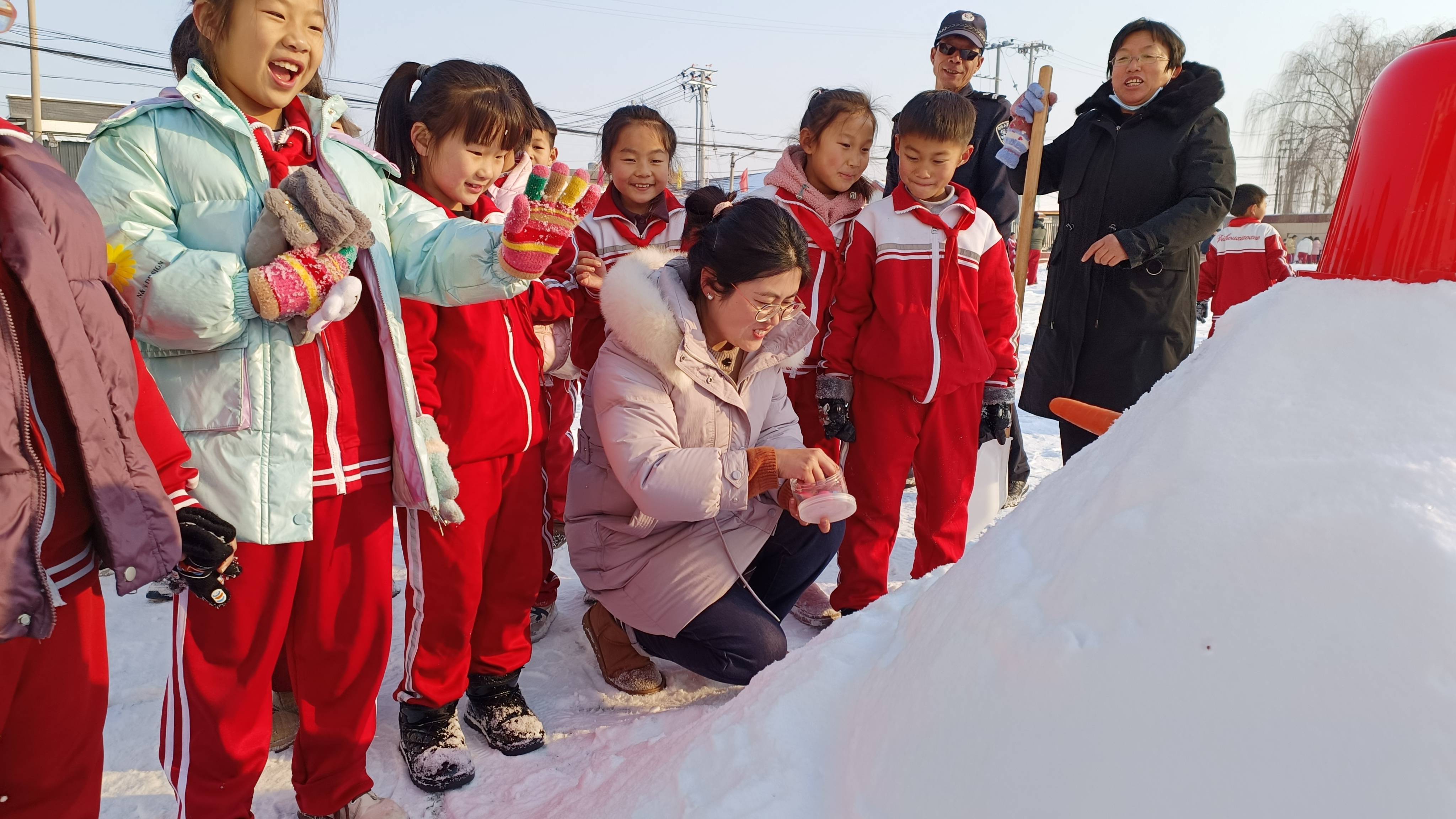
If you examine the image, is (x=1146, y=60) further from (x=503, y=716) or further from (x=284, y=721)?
(x=284, y=721)

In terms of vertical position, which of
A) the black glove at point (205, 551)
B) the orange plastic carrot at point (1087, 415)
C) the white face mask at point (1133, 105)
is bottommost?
the black glove at point (205, 551)

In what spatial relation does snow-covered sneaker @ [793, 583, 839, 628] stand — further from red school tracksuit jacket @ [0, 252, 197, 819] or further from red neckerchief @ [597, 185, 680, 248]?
red school tracksuit jacket @ [0, 252, 197, 819]

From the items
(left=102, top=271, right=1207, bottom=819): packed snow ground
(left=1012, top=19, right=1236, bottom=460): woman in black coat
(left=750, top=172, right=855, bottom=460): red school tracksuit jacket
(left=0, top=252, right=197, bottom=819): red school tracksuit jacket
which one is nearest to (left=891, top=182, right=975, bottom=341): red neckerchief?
(left=750, top=172, right=855, bottom=460): red school tracksuit jacket

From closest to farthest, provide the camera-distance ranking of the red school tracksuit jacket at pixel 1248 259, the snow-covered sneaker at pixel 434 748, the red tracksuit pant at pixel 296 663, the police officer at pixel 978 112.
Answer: the red tracksuit pant at pixel 296 663 → the snow-covered sneaker at pixel 434 748 → the police officer at pixel 978 112 → the red school tracksuit jacket at pixel 1248 259

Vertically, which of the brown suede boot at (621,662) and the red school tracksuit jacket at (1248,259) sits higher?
the red school tracksuit jacket at (1248,259)

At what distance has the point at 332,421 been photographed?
5.68 ft

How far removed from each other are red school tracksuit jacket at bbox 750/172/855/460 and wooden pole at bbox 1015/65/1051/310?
0.79 metres

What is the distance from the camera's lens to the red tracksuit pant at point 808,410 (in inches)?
126

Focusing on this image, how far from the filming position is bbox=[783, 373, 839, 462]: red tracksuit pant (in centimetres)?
320

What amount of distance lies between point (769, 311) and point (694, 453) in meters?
0.45

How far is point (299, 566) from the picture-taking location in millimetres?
1746

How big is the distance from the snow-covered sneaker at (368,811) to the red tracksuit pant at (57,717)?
21.7 inches

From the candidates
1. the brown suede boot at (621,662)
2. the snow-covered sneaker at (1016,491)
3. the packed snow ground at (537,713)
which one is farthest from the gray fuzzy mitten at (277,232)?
the snow-covered sneaker at (1016,491)

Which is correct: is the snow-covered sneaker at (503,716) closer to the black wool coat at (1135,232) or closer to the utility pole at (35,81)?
the black wool coat at (1135,232)
